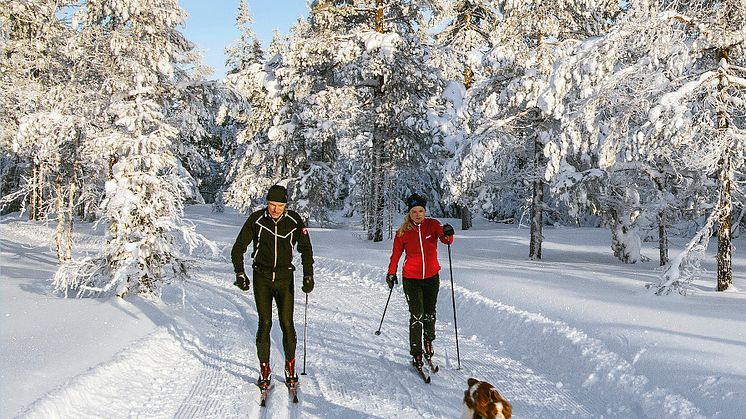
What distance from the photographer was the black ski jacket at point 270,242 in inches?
243

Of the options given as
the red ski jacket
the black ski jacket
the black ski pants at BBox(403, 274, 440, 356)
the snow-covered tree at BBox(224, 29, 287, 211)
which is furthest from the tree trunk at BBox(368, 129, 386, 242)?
the black ski jacket

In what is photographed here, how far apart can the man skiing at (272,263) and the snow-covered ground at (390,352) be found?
47cm

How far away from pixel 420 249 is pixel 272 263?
189 centimetres

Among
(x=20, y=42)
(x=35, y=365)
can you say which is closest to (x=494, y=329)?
(x=35, y=365)

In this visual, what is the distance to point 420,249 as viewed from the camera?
22.8ft

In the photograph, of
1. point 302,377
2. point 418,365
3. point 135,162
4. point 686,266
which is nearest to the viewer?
point 302,377

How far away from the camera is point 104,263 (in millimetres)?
11133

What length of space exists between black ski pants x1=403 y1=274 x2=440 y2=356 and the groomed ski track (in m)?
0.47

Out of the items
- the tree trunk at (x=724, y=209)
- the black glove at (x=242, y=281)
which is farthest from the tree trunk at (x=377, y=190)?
the black glove at (x=242, y=281)

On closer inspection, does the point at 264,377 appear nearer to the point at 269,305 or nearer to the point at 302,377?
the point at 302,377

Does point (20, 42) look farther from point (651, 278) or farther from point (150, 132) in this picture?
point (651, 278)

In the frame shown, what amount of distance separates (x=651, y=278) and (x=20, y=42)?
674 inches

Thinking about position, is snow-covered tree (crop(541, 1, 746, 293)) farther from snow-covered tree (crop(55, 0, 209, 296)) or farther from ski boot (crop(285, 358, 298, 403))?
snow-covered tree (crop(55, 0, 209, 296))

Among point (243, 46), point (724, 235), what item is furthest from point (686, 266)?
point (243, 46)
